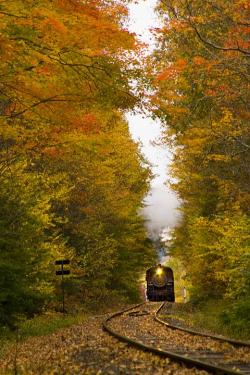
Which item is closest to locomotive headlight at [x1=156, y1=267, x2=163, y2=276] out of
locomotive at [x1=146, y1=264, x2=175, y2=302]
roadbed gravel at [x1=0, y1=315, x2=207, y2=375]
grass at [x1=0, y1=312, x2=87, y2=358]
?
locomotive at [x1=146, y1=264, x2=175, y2=302]

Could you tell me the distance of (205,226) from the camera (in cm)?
2548

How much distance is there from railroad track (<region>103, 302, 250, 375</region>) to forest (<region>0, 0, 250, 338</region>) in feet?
7.92

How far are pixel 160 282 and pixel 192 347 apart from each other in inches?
1275

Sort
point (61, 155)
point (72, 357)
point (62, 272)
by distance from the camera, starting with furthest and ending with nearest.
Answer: point (61, 155), point (62, 272), point (72, 357)

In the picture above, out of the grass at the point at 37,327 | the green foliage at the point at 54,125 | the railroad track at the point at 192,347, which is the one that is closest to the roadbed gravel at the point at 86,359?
the railroad track at the point at 192,347

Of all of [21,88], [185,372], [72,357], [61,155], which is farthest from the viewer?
[61,155]

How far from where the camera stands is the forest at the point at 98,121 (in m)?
10.5

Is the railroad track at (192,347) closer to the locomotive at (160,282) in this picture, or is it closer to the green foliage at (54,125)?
the green foliage at (54,125)

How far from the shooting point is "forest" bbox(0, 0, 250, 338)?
414 inches

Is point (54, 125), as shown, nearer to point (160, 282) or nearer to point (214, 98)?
point (214, 98)

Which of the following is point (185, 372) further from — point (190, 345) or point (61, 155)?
point (61, 155)

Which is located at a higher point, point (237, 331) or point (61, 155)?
point (61, 155)

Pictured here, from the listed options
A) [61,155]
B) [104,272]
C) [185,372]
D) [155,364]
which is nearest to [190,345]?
[155,364]

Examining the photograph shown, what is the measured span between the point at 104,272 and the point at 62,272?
33.1ft
